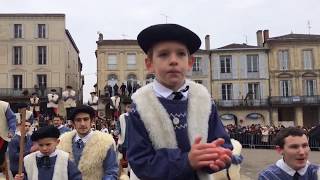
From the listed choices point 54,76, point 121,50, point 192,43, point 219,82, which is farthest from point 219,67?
point 192,43

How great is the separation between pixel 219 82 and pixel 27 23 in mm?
24162

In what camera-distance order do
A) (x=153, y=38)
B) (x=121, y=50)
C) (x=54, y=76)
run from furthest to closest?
(x=121, y=50)
(x=54, y=76)
(x=153, y=38)

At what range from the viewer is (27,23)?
57469 millimetres

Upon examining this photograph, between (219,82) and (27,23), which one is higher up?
(27,23)

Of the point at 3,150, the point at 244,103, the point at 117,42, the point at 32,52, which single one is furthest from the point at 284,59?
the point at 3,150

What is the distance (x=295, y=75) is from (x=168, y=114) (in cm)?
6136

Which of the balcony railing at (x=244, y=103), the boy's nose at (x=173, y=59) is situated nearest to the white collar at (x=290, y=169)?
the boy's nose at (x=173, y=59)

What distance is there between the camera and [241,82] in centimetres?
6356

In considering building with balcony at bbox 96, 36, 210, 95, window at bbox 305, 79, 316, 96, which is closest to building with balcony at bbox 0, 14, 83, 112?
building with balcony at bbox 96, 36, 210, 95

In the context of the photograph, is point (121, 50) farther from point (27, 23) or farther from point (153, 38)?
point (153, 38)

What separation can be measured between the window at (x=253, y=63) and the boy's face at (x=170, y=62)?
6108cm

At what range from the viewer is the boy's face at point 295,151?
457 centimetres

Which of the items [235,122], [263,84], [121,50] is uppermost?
[121,50]

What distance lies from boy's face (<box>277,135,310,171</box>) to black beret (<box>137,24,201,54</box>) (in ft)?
6.47
